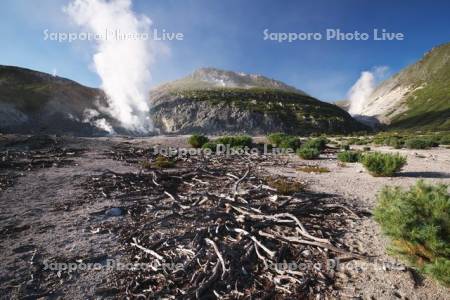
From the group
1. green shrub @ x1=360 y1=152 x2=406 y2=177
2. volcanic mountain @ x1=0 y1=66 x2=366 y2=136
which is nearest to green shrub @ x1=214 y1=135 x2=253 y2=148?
green shrub @ x1=360 y1=152 x2=406 y2=177

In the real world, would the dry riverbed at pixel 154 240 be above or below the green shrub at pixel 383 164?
below

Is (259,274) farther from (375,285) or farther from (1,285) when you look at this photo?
(1,285)

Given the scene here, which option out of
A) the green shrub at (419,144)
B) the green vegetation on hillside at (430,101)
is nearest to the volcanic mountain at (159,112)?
the green vegetation on hillside at (430,101)

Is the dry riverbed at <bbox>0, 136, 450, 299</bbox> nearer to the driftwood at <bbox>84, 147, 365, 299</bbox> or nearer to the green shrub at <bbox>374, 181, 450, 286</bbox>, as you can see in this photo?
the driftwood at <bbox>84, 147, 365, 299</bbox>

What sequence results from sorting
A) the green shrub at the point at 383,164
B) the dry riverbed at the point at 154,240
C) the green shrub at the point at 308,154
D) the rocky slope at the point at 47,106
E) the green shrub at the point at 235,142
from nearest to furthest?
1. the dry riverbed at the point at 154,240
2. the green shrub at the point at 383,164
3. the green shrub at the point at 308,154
4. the green shrub at the point at 235,142
5. the rocky slope at the point at 47,106

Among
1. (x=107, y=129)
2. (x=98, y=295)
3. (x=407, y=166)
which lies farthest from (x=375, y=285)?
(x=107, y=129)

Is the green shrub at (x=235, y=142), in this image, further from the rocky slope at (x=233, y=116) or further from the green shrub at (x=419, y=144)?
the rocky slope at (x=233, y=116)
